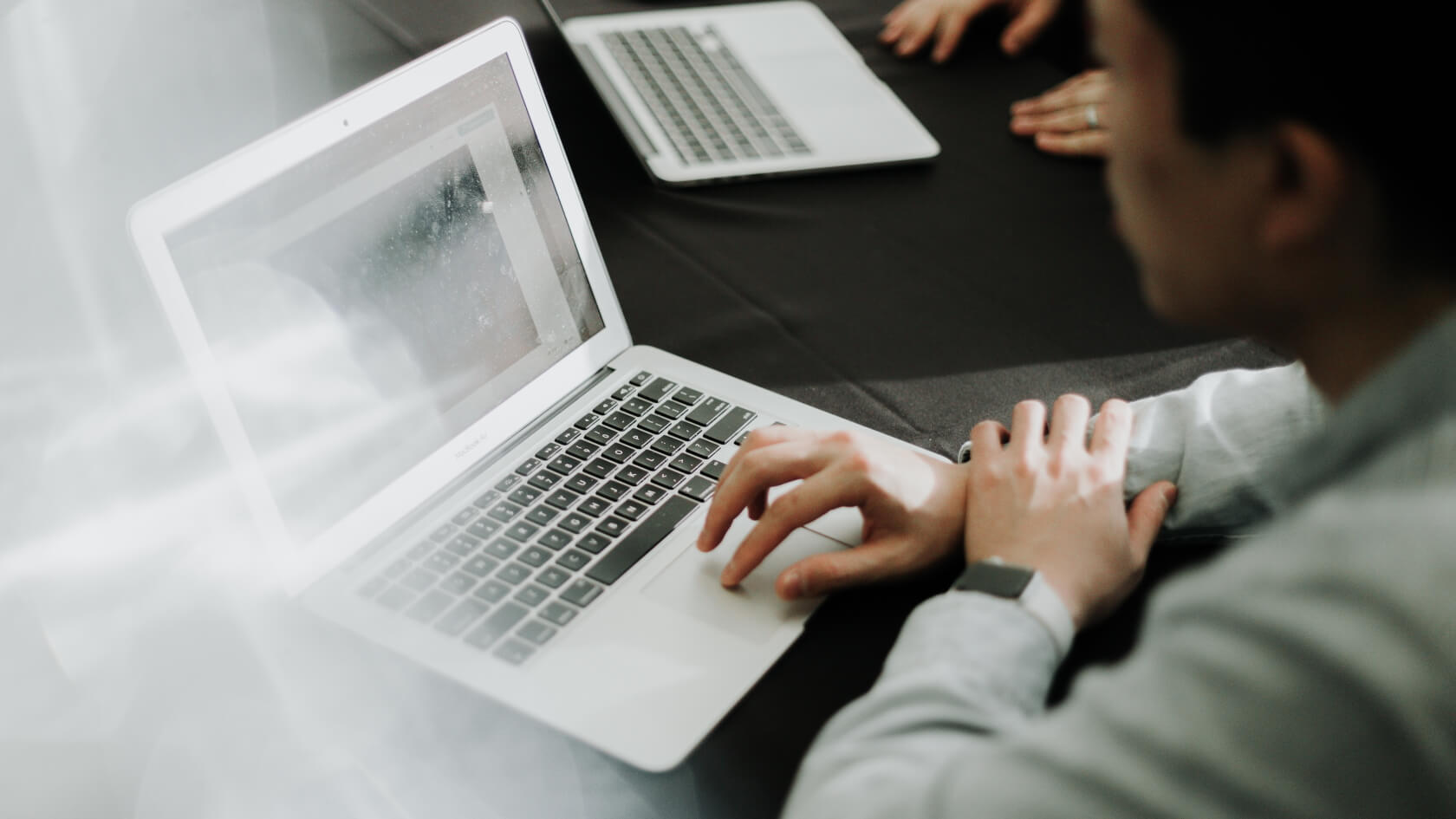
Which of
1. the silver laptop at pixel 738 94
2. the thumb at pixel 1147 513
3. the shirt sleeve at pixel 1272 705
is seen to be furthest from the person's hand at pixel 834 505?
the silver laptop at pixel 738 94

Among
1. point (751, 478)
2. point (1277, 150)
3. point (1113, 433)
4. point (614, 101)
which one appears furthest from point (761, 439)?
point (614, 101)

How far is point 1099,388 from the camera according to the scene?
0.92m

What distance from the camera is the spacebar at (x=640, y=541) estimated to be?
2.32ft

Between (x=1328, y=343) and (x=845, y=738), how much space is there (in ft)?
1.01

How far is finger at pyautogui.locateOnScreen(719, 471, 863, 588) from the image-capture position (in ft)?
2.28

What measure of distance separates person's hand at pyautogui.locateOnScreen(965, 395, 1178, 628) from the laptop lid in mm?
324

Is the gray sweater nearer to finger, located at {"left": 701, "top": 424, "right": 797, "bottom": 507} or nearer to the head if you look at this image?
the head

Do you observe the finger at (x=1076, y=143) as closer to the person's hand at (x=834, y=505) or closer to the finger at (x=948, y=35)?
the finger at (x=948, y=35)

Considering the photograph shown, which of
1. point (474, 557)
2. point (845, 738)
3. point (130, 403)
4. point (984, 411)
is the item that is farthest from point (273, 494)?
point (984, 411)

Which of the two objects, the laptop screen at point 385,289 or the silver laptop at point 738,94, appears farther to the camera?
the silver laptop at point 738,94

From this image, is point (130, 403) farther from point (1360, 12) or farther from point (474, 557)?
point (1360, 12)

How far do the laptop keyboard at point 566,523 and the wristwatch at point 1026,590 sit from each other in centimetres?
21

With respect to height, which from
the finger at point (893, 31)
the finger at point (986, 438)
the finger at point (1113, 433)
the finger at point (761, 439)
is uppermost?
the finger at point (893, 31)

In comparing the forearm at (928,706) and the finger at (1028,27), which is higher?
the finger at (1028,27)
